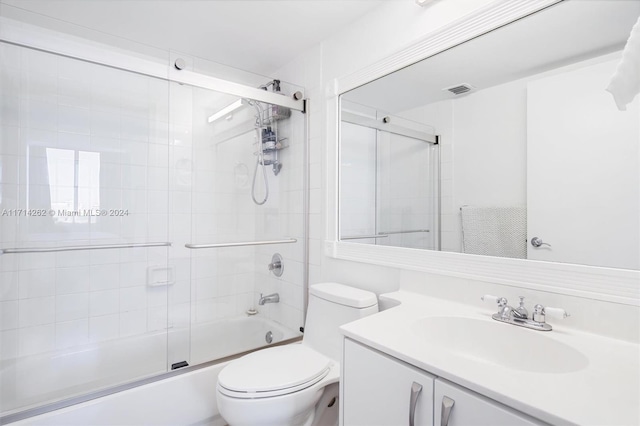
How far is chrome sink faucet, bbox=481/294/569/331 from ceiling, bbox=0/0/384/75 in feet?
5.32

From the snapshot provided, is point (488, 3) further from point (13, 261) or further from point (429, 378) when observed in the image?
point (13, 261)

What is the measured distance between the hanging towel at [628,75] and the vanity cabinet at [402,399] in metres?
0.64

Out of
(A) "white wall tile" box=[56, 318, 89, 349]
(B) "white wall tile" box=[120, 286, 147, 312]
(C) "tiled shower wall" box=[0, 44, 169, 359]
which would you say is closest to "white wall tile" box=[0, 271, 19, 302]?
(C) "tiled shower wall" box=[0, 44, 169, 359]

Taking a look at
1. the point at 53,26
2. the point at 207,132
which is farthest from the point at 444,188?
the point at 53,26

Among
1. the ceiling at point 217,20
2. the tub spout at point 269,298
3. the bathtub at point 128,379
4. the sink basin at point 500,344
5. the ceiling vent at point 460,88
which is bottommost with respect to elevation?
the bathtub at point 128,379

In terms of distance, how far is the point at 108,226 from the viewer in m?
1.81

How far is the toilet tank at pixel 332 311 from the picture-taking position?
5.13 feet

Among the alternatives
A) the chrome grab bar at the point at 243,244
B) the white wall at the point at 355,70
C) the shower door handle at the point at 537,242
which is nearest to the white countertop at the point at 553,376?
the white wall at the point at 355,70

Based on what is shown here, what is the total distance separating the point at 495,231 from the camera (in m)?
1.27

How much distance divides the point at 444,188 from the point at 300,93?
1283 millimetres

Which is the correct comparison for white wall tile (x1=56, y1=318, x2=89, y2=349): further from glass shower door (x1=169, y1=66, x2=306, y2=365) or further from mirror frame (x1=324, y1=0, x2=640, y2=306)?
mirror frame (x1=324, y1=0, x2=640, y2=306)

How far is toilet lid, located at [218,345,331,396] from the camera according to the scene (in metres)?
1.31

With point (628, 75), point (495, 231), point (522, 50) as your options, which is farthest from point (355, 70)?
point (628, 75)

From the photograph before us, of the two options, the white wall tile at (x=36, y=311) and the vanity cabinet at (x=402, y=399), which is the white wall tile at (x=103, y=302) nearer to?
the white wall tile at (x=36, y=311)
